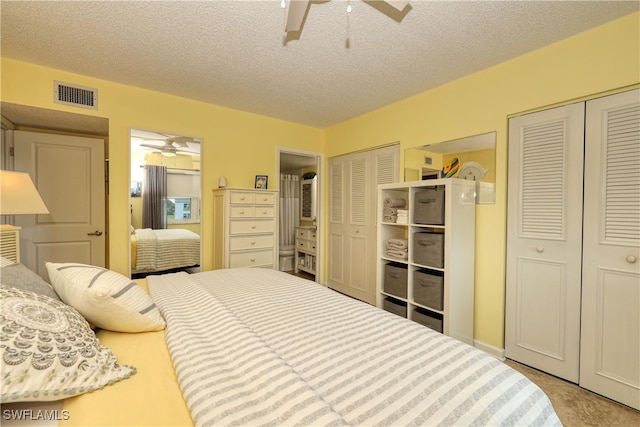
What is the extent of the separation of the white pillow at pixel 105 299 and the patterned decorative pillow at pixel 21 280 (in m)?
0.05

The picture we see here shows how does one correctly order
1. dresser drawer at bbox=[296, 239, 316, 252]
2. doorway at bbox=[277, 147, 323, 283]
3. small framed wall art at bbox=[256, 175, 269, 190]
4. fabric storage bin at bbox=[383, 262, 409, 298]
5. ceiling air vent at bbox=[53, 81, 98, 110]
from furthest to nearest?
1. doorway at bbox=[277, 147, 323, 283]
2. dresser drawer at bbox=[296, 239, 316, 252]
3. small framed wall art at bbox=[256, 175, 269, 190]
4. fabric storage bin at bbox=[383, 262, 409, 298]
5. ceiling air vent at bbox=[53, 81, 98, 110]

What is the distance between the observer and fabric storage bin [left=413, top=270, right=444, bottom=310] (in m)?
2.39

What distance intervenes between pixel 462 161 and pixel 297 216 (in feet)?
11.9

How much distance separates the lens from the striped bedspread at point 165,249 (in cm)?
301

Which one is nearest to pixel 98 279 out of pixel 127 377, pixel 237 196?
pixel 127 377

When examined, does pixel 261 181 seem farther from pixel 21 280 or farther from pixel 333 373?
pixel 333 373

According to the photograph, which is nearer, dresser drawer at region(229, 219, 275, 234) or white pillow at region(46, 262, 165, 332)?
white pillow at region(46, 262, 165, 332)

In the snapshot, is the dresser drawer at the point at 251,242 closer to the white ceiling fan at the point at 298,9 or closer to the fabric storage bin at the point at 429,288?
the fabric storage bin at the point at 429,288

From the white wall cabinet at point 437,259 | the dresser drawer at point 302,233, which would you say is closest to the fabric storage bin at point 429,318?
the white wall cabinet at point 437,259

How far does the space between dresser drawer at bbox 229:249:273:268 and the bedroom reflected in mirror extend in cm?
50

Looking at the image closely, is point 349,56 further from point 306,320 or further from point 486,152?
point 306,320

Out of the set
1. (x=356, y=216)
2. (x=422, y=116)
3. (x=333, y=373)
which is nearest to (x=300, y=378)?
(x=333, y=373)

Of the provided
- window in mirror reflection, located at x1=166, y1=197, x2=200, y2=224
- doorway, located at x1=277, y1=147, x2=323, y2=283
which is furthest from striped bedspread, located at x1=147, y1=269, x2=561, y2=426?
doorway, located at x1=277, y1=147, x2=323, y2=283

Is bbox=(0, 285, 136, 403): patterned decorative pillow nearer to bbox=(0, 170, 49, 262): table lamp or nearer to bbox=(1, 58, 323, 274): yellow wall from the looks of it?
bbox=(0, 170, 49, 262): table lamp
